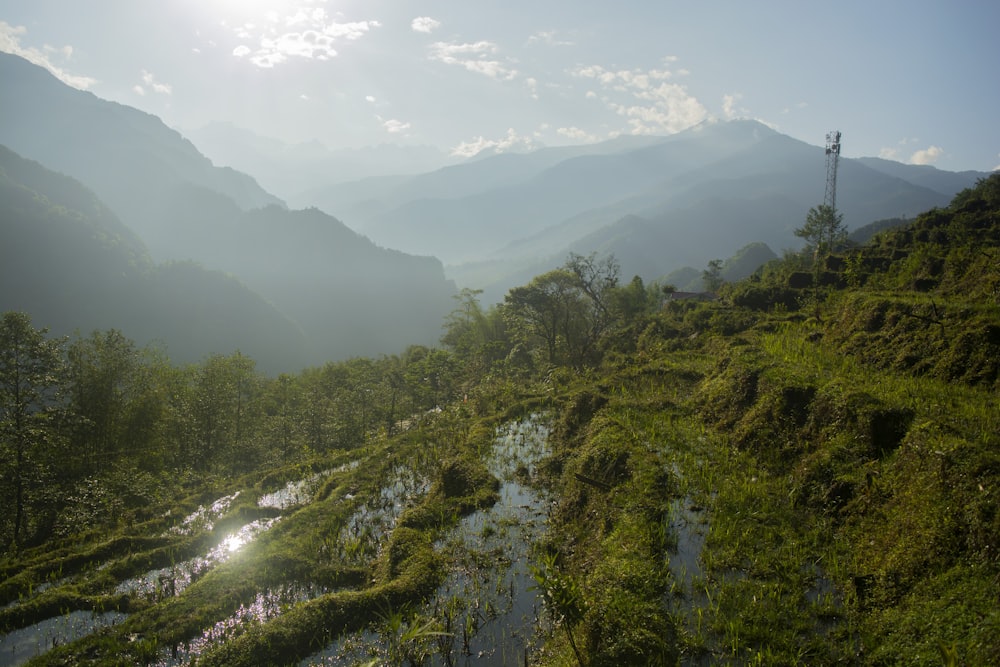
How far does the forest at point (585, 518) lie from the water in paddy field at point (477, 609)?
5cm

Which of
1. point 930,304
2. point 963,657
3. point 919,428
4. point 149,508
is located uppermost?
point 930,304

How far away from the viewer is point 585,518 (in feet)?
37.8

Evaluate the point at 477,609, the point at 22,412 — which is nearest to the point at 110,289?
the point at 22,412

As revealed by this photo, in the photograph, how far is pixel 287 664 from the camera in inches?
311

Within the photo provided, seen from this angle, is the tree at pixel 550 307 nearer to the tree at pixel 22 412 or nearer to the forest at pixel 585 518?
the forest at pixel 585 518

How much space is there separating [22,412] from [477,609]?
55.6ft

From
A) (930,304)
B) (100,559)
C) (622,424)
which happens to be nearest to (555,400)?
(622,424)

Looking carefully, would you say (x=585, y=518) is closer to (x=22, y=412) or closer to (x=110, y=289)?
(x=22, y=412)

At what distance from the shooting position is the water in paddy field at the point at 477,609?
306 inches

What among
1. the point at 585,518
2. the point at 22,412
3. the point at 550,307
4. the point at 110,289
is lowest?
the point at 110,289

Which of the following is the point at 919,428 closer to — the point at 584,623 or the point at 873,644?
the point at 873,644

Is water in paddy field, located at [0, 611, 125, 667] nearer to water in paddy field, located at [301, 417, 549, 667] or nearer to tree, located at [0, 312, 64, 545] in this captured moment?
water in paddy field, located at [301, 417, 549, 667]

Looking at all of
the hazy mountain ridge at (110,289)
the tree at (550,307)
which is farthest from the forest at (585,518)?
the hazy mountain ridge at (110,289)

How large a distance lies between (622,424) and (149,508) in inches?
655
